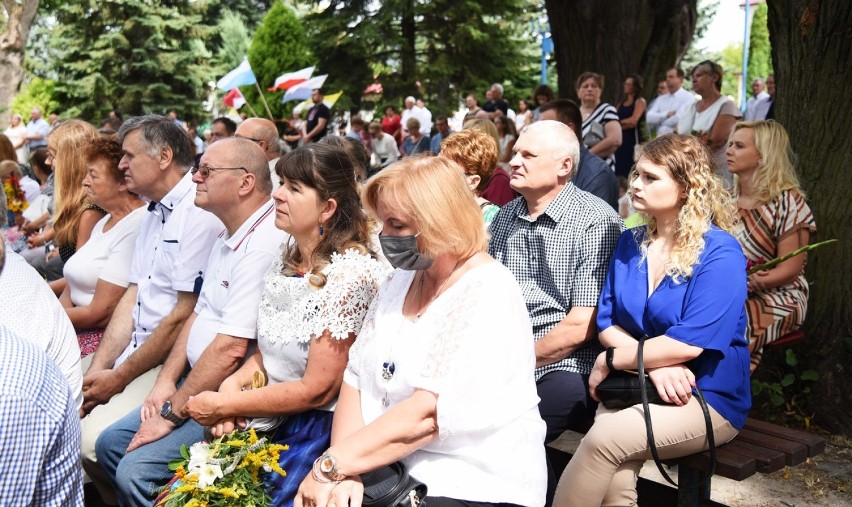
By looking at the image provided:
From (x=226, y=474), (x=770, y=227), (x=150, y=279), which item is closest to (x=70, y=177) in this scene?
(x=150, y=279)

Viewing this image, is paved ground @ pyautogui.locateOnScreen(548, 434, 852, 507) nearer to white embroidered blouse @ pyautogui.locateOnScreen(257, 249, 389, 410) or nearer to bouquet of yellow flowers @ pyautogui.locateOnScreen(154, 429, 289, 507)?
white embroidered blouse @ pyautogui.locateOnScreen(257, 249, 389, 410)

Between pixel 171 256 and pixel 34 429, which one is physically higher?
pixel 34 429

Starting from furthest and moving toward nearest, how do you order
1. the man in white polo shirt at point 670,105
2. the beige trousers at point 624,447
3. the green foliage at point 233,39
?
the green foliage at point 233,39, the man in white polo shirt at point 670,105, the beige trousers at point 624,447

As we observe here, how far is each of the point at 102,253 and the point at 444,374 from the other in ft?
9.78

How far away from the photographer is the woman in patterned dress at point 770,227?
4141 millimetres

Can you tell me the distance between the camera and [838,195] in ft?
15.4

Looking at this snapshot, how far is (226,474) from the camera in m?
2.88

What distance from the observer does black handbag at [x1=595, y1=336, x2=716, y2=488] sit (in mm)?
2959

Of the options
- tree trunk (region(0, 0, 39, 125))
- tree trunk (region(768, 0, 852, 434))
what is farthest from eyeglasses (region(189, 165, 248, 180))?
tree trunk (region(0, 0, 39, 125))

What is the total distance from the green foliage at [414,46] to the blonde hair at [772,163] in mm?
22185

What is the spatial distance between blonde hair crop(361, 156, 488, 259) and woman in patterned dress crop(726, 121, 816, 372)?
2075 mm

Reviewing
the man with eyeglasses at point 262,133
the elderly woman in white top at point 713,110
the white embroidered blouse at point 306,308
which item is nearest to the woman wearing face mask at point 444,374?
the white embroidered blouse at point 306,308

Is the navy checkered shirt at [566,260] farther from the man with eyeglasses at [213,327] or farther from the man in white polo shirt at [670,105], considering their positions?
the man in white polo shirt at [670,105]

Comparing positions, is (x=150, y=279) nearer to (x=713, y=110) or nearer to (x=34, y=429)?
(x=34, y=429)
